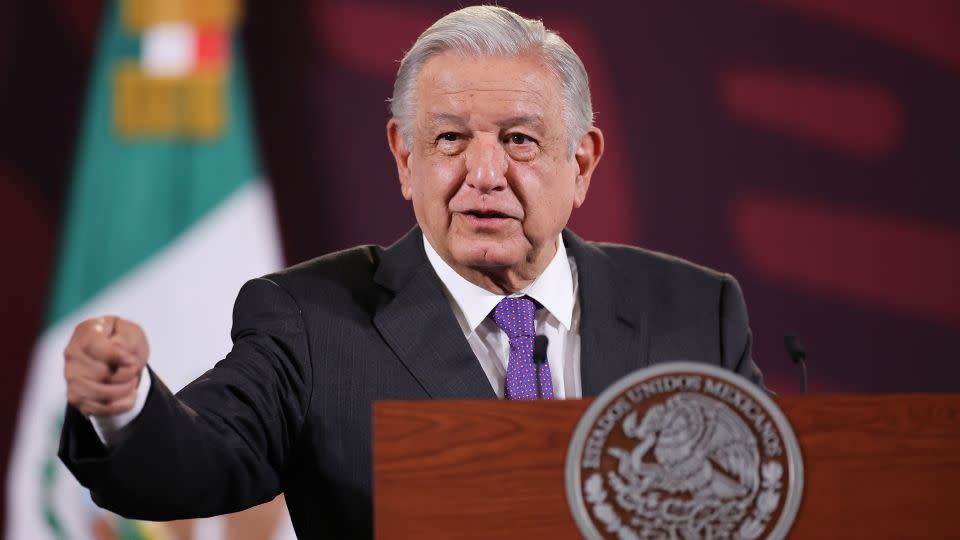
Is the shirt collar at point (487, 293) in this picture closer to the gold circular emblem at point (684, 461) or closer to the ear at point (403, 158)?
the ear at point (403, 158)

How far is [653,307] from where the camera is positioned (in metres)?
2.00

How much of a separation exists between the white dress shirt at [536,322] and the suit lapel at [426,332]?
4cm

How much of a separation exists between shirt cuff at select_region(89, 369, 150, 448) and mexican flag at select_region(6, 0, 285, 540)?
1979 millimetres

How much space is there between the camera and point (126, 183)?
3336 mm

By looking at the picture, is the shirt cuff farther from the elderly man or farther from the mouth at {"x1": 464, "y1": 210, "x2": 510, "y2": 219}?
the mouth at {"x1": 464, "y1": 210, "x2": 510, "y2": 219}

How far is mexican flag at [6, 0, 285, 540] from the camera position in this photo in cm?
327

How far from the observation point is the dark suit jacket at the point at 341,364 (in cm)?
148

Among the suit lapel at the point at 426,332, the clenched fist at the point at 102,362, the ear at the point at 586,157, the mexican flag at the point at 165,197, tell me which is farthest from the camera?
the mexican flag at the point at 165,197

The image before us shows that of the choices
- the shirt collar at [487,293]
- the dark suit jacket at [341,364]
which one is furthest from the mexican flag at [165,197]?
the shirt collar at [487,293]

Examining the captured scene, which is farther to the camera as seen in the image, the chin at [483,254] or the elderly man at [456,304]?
the chin at [483,254]

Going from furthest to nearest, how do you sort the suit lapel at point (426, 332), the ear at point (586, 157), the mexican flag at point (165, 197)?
the mexican flag at point (165, 197) → the ear at point (586, 157) → the suit lapel at point (426, 332)

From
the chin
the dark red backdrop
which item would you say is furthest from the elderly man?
the dark red backdrop

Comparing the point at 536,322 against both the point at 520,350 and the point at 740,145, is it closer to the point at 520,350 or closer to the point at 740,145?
the point at 520,350

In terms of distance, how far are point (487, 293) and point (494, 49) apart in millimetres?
410
